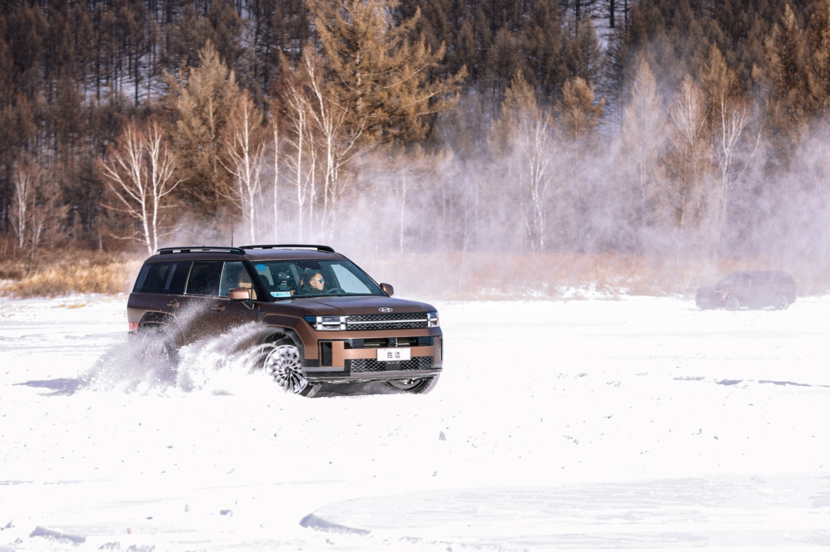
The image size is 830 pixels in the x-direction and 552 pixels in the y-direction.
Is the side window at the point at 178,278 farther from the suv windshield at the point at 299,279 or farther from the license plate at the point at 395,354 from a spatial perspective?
the license plate at the point at 395,354

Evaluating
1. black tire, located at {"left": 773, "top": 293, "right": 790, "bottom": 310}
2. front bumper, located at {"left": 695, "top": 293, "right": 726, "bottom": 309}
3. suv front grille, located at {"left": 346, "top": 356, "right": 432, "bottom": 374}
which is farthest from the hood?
black tire, located at {"left": 773, "top": 293, "right": 790, "bottom": 310}

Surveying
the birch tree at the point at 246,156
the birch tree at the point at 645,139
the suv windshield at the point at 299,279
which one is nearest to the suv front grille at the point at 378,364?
the suv windshield at the point at 299,279

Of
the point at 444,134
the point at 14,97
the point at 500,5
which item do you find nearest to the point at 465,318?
the point at 444,134

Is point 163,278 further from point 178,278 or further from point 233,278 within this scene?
point 233,278

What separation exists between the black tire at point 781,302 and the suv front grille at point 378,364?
87.6 feet

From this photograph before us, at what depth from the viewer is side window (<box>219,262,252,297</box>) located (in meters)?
12.2

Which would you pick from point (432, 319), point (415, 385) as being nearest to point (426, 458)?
point (432, 319)

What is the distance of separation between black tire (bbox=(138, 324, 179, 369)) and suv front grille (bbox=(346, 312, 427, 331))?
268 cm

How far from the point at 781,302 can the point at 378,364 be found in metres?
27.5

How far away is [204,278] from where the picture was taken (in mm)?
12602

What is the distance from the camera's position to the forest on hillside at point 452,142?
50.0m

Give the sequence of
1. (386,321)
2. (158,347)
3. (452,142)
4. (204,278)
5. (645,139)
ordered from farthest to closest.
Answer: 1. (452,142)
2. (645,139)
3. (158,347)
4. (204,278)
5. (386,321)

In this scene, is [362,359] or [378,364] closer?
[362,359]

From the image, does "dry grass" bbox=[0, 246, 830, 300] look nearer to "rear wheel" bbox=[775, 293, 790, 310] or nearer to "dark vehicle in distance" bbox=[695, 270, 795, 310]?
"dark vehicle in distance" bbox=[695, 270, 795, 310]
